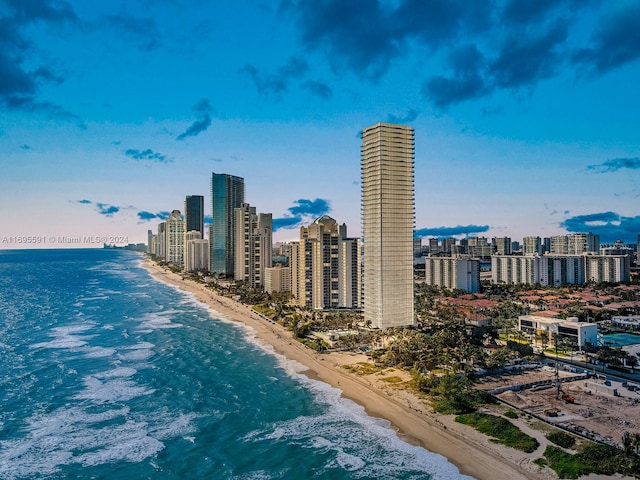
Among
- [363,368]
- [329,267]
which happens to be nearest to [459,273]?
[329,267]

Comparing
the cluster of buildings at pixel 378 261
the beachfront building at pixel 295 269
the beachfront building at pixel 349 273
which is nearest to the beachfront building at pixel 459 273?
the cluster of buildings at pixel 378 261

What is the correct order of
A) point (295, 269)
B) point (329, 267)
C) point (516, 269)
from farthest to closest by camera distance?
1. point (516, 269)
2. point (295, 269)
3. point (329, 267)

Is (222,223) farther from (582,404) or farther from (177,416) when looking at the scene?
(582,404)

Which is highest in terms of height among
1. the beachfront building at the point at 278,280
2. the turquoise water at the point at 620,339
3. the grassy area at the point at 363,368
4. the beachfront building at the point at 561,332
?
the beachfront building at the point at 278,280

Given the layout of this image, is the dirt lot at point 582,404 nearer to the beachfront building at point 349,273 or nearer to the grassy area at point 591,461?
the grassy area at point 591,461

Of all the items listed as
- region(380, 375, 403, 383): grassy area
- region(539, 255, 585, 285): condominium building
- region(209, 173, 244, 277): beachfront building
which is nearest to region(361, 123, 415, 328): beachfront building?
region(380, 375, 403, 383): grassy area

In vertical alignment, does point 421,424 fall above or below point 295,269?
below

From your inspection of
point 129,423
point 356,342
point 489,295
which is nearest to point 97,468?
point 129,423

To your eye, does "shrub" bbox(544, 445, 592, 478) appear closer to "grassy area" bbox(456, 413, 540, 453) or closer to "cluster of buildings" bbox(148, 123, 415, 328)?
"grassy area" bbox(456, 413, 540, 453)
